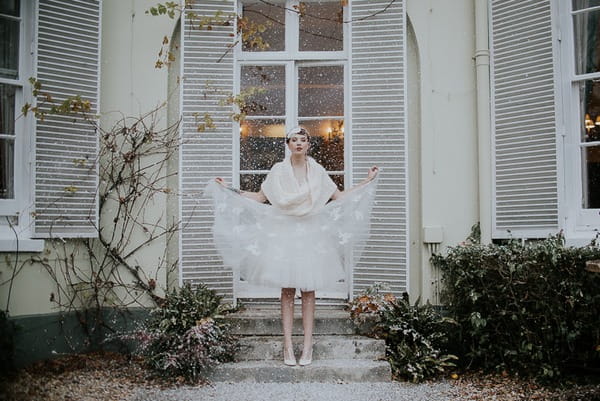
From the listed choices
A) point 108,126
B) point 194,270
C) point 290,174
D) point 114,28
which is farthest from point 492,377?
point 114,28

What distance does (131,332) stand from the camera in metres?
5.10

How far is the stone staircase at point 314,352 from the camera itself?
4352mm

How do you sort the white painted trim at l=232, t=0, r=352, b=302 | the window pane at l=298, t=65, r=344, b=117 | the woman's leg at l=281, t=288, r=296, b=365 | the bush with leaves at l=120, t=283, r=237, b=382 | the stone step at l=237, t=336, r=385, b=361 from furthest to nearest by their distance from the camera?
the window pane at l=298, t=65, r=344, b=117, the white painted trim at l=232, t=0, r=352, b=302, the stone step at l=237, t=336, r=385, b=361, the woman's leg at l=281, t=288, r=296, b=365, the bush with leaves at l=120, t=283, r=237, b=382

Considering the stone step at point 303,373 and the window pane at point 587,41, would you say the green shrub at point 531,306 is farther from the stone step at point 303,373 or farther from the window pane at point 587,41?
the window pane at point 587,41

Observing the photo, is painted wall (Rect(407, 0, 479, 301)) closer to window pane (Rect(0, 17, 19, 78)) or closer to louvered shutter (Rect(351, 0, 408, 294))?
louvered shutter (Rect(351, 0, 408, 294))

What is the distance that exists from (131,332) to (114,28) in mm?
2833

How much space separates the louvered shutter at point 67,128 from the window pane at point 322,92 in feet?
6.35

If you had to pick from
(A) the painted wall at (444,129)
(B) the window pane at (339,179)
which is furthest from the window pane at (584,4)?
(B) the window pane at (339,179)

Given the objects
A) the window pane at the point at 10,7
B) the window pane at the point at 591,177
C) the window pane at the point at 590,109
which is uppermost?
the window pane at the point at 10,7

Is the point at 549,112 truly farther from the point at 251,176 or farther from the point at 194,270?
the point at 194,270

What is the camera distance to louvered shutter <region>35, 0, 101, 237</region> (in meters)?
4.81

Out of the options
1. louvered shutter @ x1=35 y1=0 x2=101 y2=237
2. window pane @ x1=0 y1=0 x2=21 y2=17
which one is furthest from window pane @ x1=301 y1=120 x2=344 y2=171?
window pane @ x1=0 y1=0 x2=21 y2=17

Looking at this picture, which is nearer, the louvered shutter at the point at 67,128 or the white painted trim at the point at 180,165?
the louvered shutter at the point at 67,128

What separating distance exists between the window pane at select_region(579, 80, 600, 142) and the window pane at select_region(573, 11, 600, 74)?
126 millimetres
